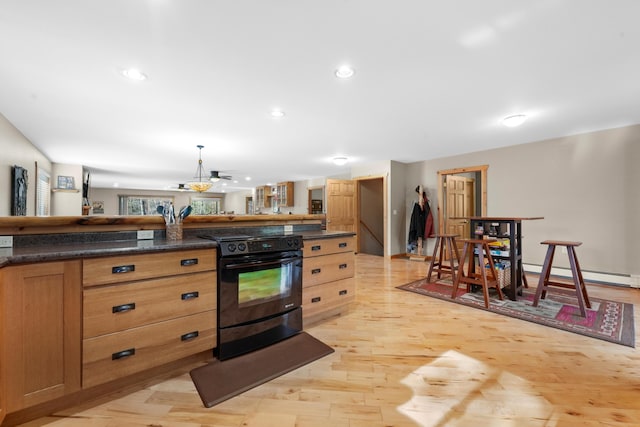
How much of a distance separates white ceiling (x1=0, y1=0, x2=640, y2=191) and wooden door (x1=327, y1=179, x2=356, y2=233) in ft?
8.10

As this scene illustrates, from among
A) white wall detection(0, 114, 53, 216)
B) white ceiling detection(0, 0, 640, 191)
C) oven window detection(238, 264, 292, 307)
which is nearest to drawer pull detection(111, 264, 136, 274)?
oven window detection(238, 264, 292, 307)

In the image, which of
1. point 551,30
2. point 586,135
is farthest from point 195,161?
point 586,135

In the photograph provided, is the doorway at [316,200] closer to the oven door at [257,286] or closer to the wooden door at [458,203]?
the wooden door at [458,203]

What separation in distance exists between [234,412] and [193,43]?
2418mm

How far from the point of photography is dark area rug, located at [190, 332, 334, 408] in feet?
5.27

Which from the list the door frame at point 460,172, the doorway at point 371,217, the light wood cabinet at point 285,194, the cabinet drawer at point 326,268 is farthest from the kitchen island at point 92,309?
the light wood cabinet at point 285,194

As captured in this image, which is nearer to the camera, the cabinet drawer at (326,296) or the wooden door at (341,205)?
the cabinet drawer at (326,296)

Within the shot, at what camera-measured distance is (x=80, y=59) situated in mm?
2086

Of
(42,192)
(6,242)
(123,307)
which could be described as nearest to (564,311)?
(123,307)

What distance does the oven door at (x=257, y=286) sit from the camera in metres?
1.88

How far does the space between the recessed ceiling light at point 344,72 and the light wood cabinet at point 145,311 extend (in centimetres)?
181

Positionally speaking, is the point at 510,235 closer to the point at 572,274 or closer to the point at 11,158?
the point at 572,274

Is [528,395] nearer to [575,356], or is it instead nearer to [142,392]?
[575,356]

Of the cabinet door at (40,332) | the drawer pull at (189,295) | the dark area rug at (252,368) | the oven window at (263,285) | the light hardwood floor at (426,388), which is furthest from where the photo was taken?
the oven window at (263,285)
